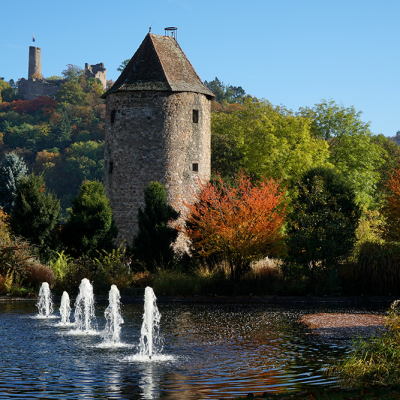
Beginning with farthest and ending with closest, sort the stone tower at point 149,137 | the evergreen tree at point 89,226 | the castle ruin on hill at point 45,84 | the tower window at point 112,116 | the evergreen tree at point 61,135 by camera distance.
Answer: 1. the castle ruin on hill at point 45,84
2. the evergreen tree at point 61,135
3. the tower window at point 112,116
4. the stone tower at point 149,137
5. the evergreen tree at point 89,226

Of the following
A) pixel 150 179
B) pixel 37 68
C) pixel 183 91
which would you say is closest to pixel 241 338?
pixel 150 179

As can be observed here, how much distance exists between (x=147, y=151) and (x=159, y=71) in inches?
192

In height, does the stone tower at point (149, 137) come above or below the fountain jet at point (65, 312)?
above

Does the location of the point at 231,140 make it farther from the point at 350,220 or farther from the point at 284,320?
the point at 284,320

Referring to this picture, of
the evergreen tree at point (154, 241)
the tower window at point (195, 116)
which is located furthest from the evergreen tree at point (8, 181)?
the evergreen tree at point (154, 241)

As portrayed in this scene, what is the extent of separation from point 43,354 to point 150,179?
880 inches

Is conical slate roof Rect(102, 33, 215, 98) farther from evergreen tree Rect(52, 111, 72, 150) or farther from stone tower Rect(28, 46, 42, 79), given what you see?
stone tower Rect(28, 46, 42, 79)

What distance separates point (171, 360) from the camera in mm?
9953

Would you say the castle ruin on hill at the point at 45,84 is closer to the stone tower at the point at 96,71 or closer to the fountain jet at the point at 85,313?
the stone tower at the point at 96,71

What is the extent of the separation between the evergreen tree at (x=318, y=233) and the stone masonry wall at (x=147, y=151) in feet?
37.9

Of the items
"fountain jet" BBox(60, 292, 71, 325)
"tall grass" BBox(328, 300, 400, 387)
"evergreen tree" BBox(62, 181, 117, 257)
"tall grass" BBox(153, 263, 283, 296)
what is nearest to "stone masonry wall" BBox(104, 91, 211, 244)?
"evergreen tree" BBox(62, 181, 117, 257)

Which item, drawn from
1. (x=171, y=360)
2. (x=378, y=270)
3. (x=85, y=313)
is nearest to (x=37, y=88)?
(x=378, y=270)

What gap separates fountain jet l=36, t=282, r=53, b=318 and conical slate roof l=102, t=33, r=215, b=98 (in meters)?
16.5

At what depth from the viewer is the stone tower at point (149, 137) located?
107 ft
